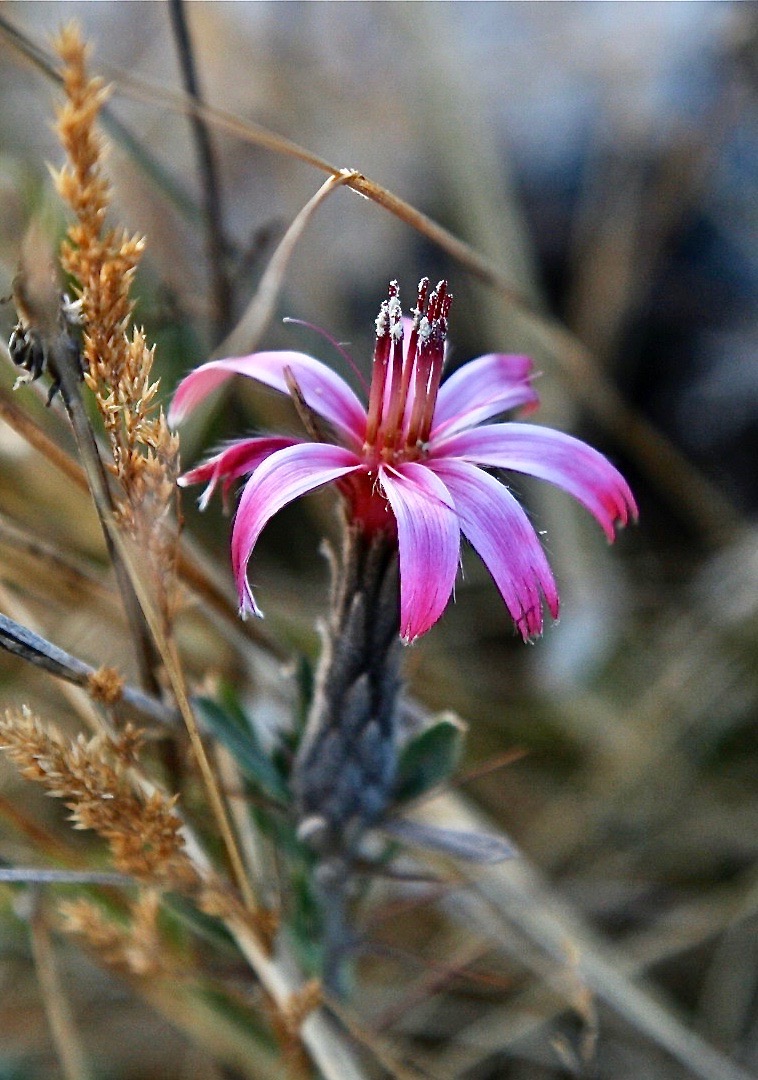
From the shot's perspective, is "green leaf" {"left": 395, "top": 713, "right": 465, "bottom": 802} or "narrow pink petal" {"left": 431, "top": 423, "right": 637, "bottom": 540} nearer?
"narrow pink petal" {"left": 431, "top": 423, "right": 637, "bottom": 540}

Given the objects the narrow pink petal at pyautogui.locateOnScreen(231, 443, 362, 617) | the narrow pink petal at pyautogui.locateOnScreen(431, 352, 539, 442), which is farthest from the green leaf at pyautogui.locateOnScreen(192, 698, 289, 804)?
the narrow pink petal at pyautogui.locateOnScreen(431, 352, 539, 442)

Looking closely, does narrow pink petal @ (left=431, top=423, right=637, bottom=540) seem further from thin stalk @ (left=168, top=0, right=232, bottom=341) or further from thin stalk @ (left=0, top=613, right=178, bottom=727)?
thin stalk @ (left=168, top=0, right=232, bottom=341)

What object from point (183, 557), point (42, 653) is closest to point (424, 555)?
point (42, 653)

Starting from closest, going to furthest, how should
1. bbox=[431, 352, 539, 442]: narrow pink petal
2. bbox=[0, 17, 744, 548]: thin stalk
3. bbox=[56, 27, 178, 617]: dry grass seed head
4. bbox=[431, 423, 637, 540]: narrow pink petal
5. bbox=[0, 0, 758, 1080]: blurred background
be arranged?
bbox=[56, 27, 178, 617]: dry grass seed head → bbox=[431, 423, 637, 540]: narrow pink petal → bbox=[431, 352, 539, 442]: narrow pink petal → bbox=[0, 17, 744, 548]: thin stalk → bbox=[0, 0, 758, 1080]: blurred background

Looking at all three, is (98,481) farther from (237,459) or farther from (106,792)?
(106,792)

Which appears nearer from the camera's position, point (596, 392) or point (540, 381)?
point (596, 392)
